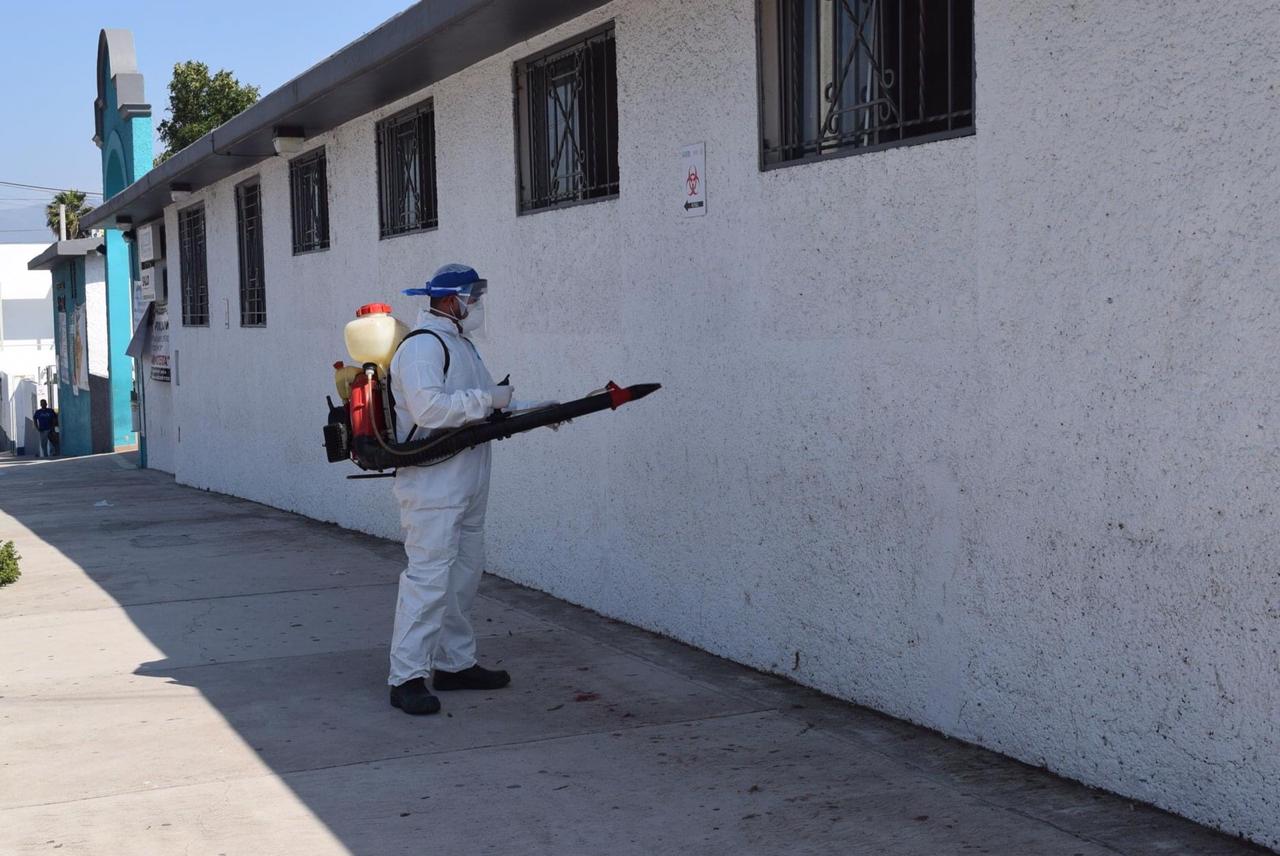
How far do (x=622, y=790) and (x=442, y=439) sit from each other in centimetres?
175

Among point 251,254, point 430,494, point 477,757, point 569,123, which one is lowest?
point 477,757

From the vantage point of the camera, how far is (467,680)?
256 inches

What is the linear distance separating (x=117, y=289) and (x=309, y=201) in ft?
55.7

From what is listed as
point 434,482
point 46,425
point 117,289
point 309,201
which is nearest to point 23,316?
point 46,425

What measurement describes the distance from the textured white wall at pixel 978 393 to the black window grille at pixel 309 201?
4.95m

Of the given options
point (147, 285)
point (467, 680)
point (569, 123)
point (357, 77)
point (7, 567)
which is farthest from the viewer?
point (147, 285)

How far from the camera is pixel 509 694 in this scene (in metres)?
6.44

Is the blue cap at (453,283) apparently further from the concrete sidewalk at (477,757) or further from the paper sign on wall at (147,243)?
the paper sign on wall at (147,243)

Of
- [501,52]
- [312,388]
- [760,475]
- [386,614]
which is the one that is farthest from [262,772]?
[312,388]

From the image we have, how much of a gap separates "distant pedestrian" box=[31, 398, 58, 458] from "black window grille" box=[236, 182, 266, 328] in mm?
20687

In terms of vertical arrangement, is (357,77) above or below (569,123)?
above

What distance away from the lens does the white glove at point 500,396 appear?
20.1ft

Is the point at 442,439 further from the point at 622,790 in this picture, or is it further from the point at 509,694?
the point at 622,790

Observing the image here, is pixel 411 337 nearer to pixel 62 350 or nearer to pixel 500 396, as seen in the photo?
pixel 500 396
